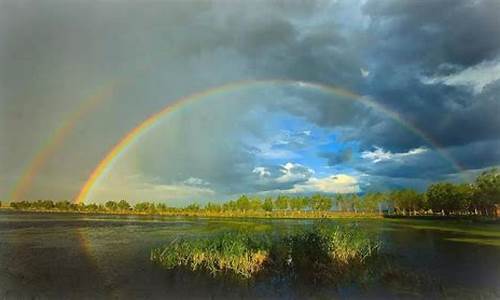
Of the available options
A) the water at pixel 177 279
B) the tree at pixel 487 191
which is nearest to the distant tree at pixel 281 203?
the tree at pixel 487 191

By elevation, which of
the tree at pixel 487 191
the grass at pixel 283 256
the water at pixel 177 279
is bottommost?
the water at pixel 177 279

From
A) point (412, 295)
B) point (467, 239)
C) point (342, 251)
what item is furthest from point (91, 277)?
point (467, 239)

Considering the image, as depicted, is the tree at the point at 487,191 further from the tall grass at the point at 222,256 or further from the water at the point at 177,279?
the tall grass at the point at 222,256

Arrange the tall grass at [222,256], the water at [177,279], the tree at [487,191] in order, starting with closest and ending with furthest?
1. the water at [177,279]
2. the tall grass at [222,256]
3. the tree at [487,191]

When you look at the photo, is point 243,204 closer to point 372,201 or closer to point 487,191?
point 372,201

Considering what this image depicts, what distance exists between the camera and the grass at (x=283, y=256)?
65.5ft

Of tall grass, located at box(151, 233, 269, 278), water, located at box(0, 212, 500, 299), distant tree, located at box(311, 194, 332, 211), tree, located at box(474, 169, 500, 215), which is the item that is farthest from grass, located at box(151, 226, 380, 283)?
distant tree, located at box(311, 194, 332, 211)

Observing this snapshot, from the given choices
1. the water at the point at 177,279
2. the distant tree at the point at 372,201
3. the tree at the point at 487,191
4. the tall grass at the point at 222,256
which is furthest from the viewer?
the distant tree at the point at 372,201

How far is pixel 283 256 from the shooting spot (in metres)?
21.5

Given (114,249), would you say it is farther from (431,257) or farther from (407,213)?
(407,213)

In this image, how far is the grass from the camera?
20.0 meters

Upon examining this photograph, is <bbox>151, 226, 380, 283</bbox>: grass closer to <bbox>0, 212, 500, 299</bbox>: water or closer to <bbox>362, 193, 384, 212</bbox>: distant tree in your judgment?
<bbox>0, 212, 500, 299</bbox>: water

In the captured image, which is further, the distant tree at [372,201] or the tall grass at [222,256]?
the distant tree at [372,201]

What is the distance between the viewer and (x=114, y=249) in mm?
Result: 29578
